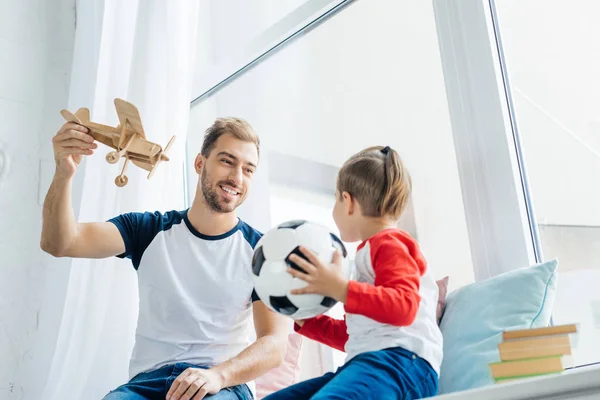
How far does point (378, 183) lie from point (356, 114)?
71cm

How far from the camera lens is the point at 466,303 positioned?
1.22m

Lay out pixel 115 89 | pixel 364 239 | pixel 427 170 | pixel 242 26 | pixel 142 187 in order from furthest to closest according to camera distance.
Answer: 1. pixel 242 26
2. pixel 115 89
3. pixel 142 187
4. pixel 427 170
5. pixel 364 239

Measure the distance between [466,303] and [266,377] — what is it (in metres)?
0.66

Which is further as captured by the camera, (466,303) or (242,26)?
(242,26)

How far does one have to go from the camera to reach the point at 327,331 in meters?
1.21

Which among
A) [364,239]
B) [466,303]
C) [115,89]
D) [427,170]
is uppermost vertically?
[115,89]

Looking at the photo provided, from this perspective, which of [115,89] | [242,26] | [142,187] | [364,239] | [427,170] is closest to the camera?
[364,239]

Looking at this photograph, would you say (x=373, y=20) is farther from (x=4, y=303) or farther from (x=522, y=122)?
(x=4, y=303)

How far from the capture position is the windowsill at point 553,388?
0.68 meters

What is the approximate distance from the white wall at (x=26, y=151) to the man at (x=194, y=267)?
23.4 inches

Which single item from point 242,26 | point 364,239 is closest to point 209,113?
point 242,26

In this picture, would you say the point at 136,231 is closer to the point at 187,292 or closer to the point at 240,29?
the point at 187,292

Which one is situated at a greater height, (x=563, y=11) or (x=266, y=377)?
(x=563, y=11)

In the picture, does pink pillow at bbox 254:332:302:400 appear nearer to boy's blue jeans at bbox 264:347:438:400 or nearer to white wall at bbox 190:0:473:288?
white wall at bbox 190:0:473:288
